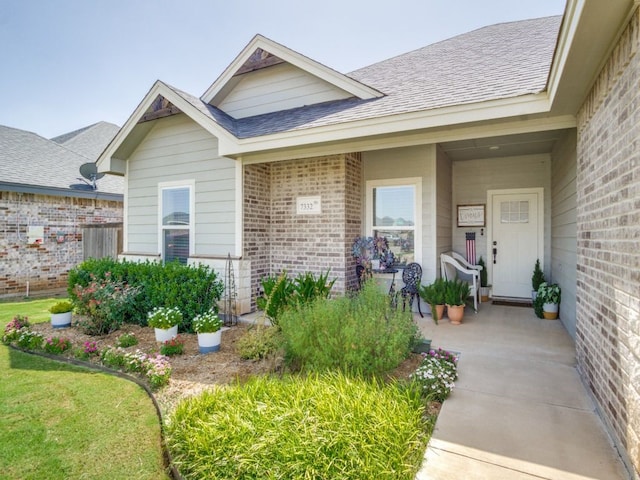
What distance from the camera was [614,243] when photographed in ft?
8.42

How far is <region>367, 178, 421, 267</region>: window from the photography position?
6.35 m

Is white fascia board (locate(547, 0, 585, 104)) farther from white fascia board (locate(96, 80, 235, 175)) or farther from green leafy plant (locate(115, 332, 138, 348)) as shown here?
green leafy plant (locate(115, 332, 138, 348))

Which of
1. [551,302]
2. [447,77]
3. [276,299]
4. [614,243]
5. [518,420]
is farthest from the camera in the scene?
[551,302]

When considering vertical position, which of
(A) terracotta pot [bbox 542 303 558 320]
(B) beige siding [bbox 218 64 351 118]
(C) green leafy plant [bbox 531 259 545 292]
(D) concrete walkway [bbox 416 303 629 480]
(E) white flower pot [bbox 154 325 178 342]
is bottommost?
(D) concrete walkway [bbox 416 303 629 480]

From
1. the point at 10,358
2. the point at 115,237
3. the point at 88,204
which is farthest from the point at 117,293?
the point at 88,204

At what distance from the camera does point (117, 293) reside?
558 cm

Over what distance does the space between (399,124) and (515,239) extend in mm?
4444

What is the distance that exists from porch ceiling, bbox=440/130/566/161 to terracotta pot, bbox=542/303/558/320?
2762 millimetres

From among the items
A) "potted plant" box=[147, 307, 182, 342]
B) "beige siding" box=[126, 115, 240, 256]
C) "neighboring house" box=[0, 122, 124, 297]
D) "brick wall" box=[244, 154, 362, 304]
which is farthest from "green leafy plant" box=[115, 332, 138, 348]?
"neighboring house" box=[0, 122, 124, 297]

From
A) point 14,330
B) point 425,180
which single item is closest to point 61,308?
point 14,330

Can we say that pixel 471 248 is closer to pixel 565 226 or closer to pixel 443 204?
pixel 443 204

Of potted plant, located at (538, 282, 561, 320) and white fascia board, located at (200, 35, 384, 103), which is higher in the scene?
white fascia board, located at (200, 35, 384, 103)

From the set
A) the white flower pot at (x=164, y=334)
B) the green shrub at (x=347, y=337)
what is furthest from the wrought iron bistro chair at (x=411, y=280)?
the white flower pot at (x=164, y=334)

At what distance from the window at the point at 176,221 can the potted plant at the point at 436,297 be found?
4548mm
